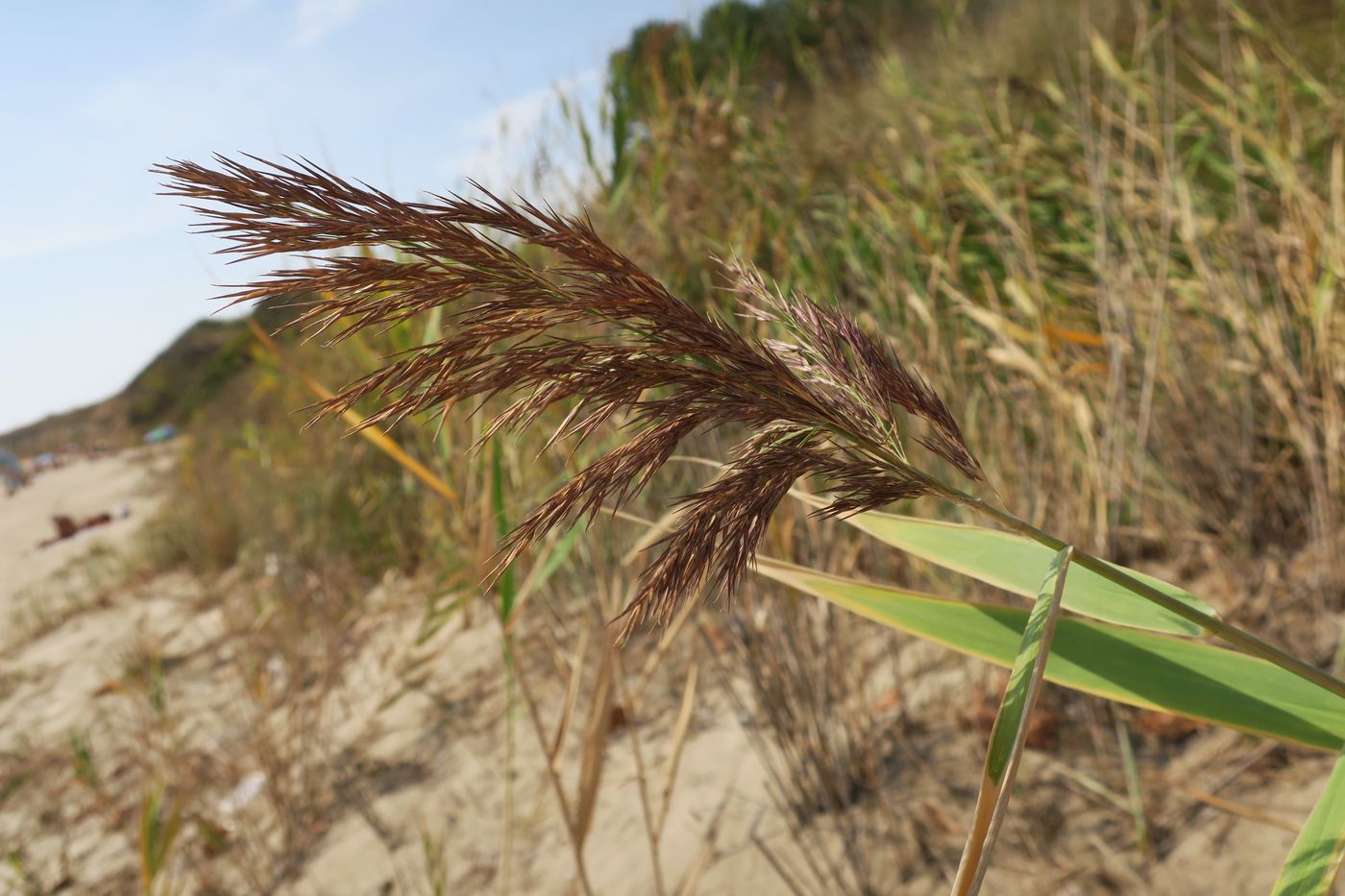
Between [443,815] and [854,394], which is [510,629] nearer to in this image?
[854,394]

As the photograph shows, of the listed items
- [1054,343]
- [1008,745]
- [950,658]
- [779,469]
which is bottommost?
[950,658]

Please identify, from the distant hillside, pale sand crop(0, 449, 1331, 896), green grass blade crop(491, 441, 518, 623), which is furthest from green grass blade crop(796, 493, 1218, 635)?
the distant hillside

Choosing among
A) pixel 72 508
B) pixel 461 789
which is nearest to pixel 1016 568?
pixel 461 789

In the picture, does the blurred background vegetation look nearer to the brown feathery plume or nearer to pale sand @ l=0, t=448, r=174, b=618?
the brown feathery plume

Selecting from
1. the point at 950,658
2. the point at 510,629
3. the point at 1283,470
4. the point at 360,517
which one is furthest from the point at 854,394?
the point at 360,517

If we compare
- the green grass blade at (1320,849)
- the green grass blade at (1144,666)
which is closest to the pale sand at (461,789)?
the green grass blade at (1144,666)

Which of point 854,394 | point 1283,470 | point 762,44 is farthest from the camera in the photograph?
point 762,44
